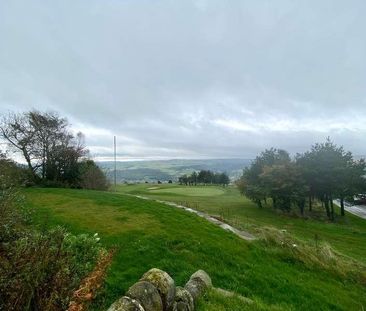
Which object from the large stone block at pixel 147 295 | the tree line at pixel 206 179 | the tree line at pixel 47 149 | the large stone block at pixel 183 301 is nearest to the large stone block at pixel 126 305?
the large stone block at pixel 147 295

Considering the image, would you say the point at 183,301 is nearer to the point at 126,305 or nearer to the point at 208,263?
the point at 126,305

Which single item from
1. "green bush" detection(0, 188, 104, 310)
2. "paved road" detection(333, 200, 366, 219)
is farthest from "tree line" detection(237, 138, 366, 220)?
"green bush" detection(0, 188, 104, 310)

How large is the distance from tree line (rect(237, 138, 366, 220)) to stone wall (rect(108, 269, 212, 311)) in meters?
40.5

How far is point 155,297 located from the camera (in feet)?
19.0

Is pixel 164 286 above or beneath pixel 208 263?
above

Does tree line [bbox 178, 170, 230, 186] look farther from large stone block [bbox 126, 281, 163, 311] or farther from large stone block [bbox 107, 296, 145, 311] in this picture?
large stone block [bbox 107, 296, 145, 311]

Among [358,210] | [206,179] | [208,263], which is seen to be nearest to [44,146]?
[208,263]

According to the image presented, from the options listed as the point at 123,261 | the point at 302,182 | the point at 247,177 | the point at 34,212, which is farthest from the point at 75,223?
the point at 247,177

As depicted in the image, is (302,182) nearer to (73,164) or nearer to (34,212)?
(73,164)

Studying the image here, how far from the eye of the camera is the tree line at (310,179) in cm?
4588

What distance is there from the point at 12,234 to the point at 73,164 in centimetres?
3081

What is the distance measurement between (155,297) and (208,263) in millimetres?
6137

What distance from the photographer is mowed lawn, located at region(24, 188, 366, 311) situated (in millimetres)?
9828

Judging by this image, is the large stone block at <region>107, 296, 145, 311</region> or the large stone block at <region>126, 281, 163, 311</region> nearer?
the large stone block at <region>107, 296, 145, 311</region>
